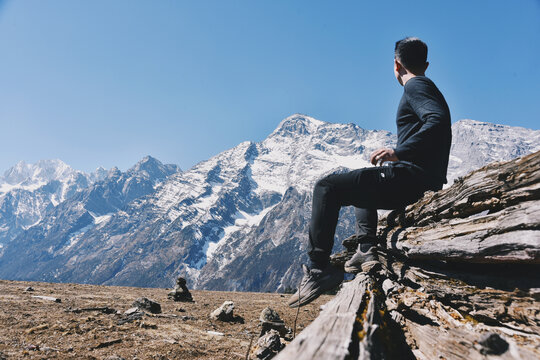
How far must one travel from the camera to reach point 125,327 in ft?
20.1

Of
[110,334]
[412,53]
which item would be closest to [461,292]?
[412,53]

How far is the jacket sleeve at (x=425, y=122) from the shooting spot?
13.4ft

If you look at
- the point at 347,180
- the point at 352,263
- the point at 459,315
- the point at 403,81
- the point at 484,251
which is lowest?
the point at 459,315

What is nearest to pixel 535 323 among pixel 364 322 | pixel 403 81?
pixel 364 322

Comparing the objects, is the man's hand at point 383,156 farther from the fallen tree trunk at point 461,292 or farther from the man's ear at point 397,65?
the man's ear at point 397,65

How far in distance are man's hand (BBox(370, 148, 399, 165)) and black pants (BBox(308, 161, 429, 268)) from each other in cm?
14

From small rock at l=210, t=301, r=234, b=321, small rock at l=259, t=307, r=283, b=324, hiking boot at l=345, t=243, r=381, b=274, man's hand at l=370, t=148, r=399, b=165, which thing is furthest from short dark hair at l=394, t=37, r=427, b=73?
small rock at l=210, t=301, r=234, b=321

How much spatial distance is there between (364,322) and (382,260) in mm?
3909

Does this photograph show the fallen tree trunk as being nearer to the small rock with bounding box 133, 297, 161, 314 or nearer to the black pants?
the black pants

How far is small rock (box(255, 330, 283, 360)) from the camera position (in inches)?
179

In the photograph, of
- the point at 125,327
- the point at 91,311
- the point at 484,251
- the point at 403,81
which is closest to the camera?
the point at 484,251

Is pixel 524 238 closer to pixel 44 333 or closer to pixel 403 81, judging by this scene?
pixel 403 81

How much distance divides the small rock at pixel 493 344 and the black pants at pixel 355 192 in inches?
101

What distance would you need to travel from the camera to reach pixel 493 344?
6.35ft
